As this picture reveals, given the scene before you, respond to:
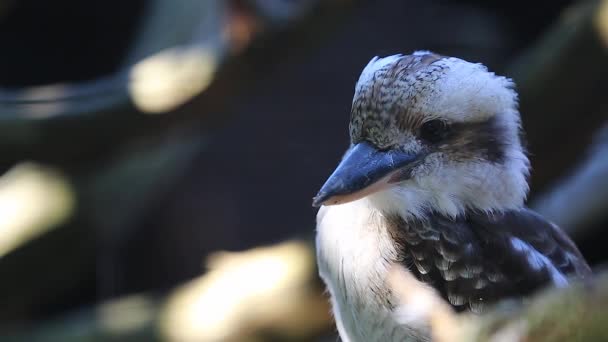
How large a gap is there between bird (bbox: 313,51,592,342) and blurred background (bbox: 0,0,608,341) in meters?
0.92

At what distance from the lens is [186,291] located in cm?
286

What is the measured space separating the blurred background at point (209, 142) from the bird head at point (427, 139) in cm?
97

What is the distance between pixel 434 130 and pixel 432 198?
0.43 feet

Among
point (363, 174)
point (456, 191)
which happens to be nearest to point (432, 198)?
point (456, 191)

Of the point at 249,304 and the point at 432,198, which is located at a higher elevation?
the point at 249,304

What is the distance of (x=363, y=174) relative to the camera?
1403mm

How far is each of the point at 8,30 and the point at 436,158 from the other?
333 centimetres

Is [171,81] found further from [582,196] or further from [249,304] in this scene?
[582,196]

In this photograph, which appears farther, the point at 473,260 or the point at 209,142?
the point at 209,142

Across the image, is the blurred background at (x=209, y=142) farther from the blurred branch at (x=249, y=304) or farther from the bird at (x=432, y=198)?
the bird at (x=432, y=198)

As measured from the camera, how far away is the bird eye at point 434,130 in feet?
4.78

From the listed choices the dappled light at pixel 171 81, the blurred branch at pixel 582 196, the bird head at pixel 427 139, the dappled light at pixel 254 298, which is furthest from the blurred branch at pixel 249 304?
the bird head at pixel 427 139

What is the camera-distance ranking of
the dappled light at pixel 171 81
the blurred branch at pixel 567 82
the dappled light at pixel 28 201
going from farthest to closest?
the dappled light at pixel 28 201
the dappled light at pixel 171 81
the blurred branch at pixel 567 82

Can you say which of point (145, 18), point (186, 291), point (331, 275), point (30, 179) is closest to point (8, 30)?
point (145, 18)
